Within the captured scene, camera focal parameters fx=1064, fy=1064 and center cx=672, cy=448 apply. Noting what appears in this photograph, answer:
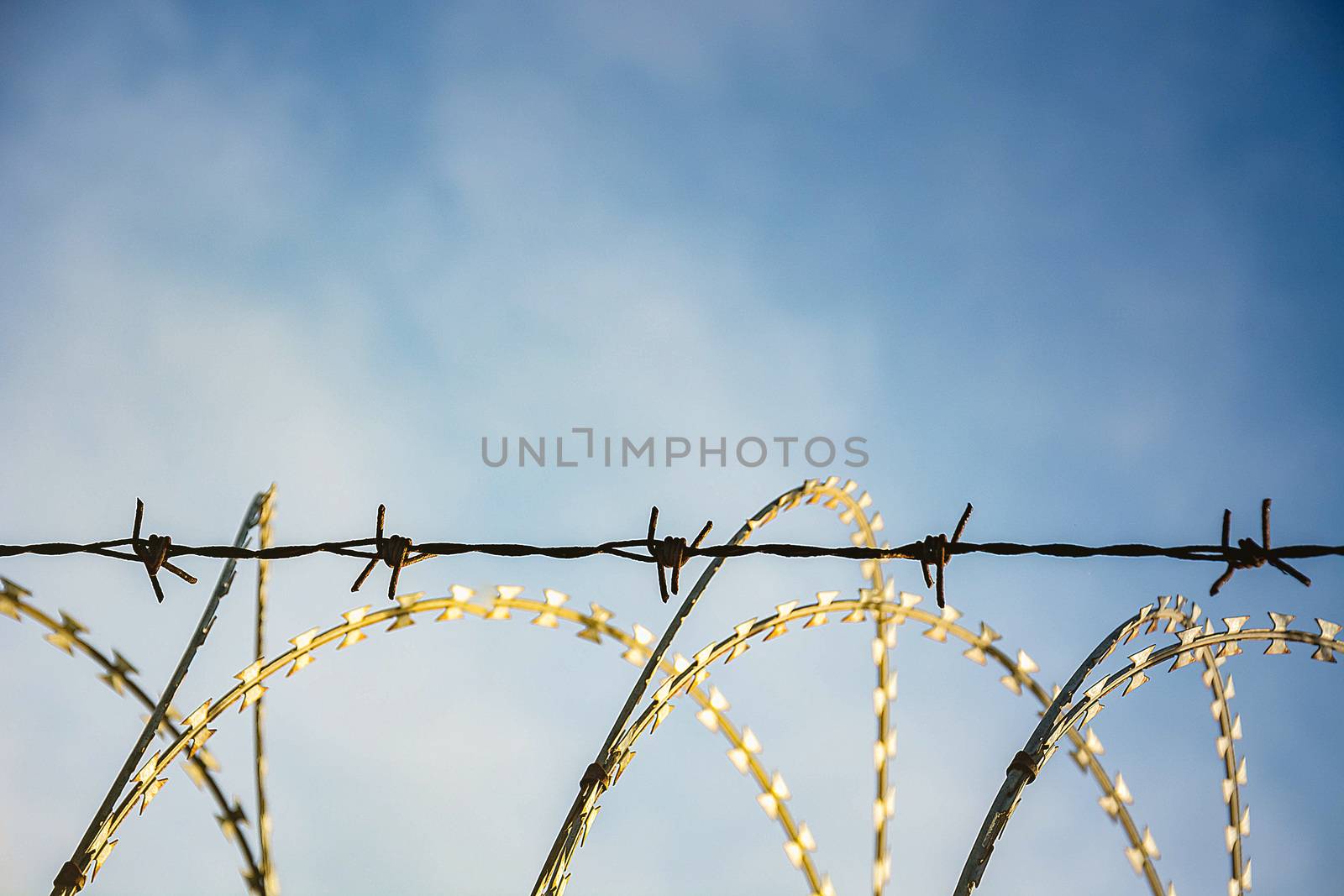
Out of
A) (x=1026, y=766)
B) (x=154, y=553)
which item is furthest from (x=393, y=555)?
(x=1026, y=766)

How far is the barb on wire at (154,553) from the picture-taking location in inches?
158

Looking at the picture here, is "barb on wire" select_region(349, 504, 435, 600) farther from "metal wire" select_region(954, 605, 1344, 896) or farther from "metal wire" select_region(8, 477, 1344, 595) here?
"metal wire" select_region(954, 605, 1344, 896)

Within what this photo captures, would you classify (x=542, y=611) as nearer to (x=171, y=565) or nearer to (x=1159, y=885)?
(x=171, y=565)

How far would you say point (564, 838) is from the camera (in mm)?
4355

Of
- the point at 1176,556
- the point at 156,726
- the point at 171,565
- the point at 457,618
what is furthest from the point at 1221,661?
the point at 156,726

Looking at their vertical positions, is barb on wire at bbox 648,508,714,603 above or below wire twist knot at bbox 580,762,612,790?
above

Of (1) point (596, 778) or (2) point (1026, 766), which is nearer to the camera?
(2) point (1026, 766)

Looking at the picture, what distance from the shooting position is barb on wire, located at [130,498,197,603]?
4008 millimetres

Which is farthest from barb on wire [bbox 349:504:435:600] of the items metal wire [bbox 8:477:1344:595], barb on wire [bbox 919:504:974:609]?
barb on wire [bbox 919:504:974:609]

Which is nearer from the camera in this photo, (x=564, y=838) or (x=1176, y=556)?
(x=1176, y=556)

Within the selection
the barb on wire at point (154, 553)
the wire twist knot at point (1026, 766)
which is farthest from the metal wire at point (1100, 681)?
the barb on wire at point (154, 553)

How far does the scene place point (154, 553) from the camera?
416 cm

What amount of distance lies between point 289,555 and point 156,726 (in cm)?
196

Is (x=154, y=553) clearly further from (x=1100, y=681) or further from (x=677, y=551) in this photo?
(x=1100, y=681)
